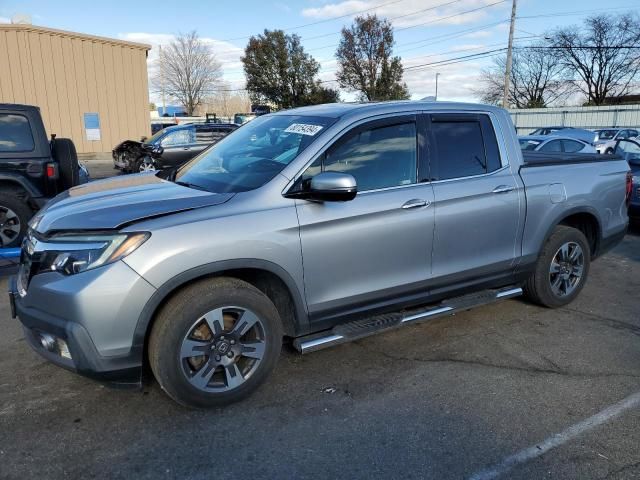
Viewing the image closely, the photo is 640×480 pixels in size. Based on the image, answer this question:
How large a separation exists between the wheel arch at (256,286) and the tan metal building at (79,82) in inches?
806

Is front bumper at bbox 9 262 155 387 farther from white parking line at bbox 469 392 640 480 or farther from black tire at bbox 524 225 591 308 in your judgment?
black tire at bbox 524 225 591 308

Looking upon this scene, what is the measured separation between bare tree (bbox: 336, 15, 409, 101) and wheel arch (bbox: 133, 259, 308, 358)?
40.3 metres

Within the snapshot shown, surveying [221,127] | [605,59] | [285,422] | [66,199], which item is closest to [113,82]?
[221,127]

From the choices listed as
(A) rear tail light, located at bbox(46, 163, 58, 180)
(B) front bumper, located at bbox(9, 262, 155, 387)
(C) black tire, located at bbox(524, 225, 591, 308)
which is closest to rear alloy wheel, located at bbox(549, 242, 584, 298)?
(C) black tire, located at bbox(524, 225, 591, 308)

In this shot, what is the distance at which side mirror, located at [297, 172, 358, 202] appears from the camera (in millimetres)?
3131

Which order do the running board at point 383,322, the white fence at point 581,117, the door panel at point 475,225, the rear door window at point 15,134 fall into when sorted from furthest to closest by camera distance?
1. the white fence at point 581,117
2. the rear door window at point 15,134
3. the door panel at point 475,225
4. the running board at point 383,322

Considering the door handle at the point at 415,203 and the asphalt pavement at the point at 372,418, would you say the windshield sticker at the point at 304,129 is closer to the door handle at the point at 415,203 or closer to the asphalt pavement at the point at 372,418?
the door handle at the point at 415,203

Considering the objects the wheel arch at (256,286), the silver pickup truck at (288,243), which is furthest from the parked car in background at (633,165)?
the wheel arch at (256,286)

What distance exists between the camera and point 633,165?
29.6ft

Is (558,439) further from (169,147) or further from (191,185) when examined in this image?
(169,147)

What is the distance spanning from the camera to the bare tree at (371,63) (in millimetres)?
42188

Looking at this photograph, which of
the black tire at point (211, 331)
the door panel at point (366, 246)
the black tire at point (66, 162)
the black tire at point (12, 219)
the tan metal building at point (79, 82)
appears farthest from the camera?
the tan metal building at point (79, 82)

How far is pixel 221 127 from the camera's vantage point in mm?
17062

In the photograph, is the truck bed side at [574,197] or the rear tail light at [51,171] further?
the rear tail light at [51,171]
